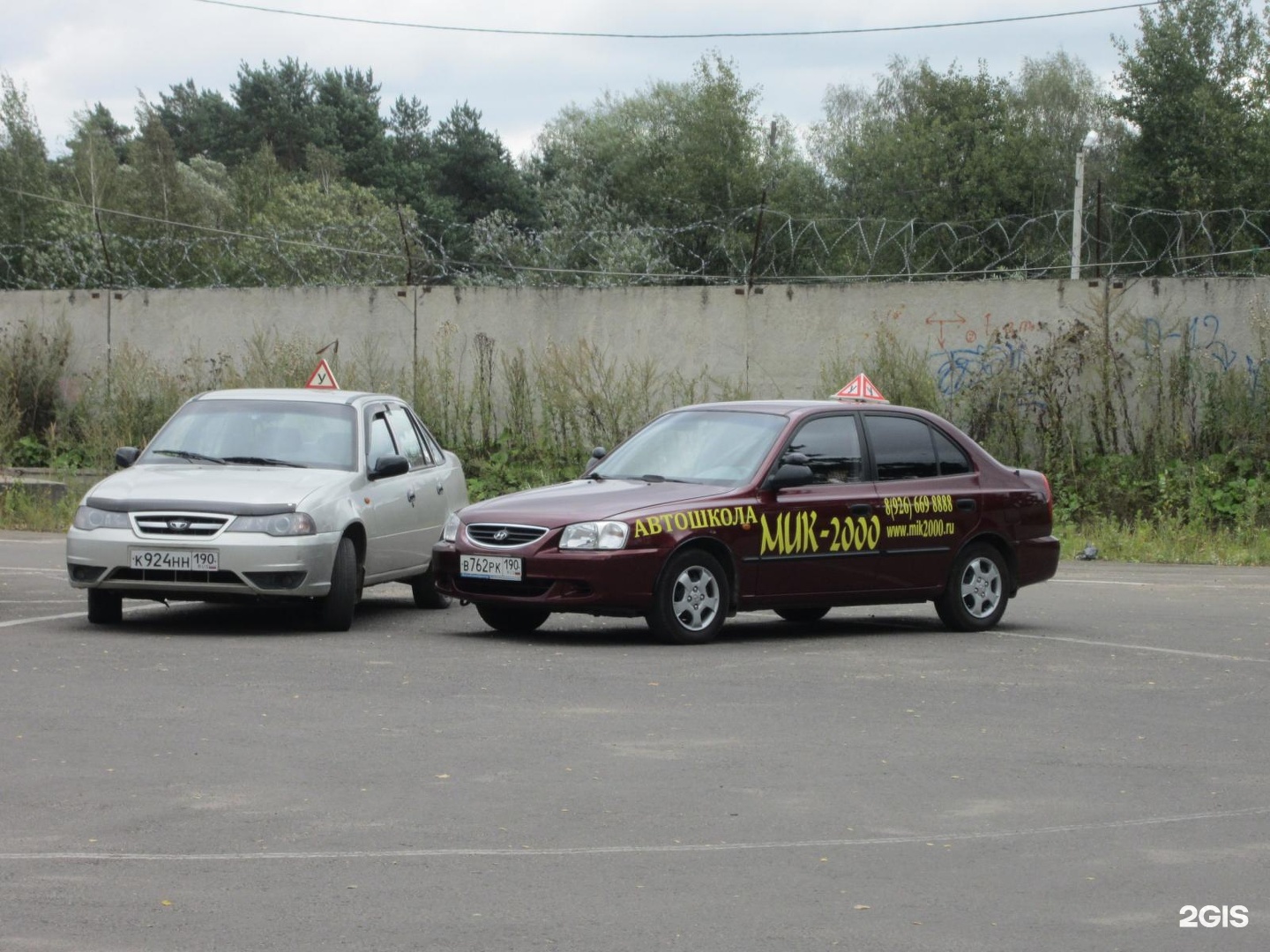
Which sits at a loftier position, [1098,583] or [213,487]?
[213,487]

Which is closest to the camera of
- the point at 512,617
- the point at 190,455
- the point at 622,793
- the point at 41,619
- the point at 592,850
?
the point at 592,850

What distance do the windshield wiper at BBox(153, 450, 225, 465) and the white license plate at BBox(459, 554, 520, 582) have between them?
2138 mm

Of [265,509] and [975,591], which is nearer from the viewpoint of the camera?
[265,509]

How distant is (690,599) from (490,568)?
1314 millimetres

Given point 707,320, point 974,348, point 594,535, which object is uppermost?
point 707,320

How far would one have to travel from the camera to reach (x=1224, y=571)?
1997cm

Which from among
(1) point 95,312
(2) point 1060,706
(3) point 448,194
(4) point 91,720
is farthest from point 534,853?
(3) point 448,194

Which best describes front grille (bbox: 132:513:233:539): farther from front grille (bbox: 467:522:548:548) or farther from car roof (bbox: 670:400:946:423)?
car roof (bbox: 670:400:946:423)

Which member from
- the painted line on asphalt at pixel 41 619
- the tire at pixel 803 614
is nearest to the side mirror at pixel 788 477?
the tire at pixel 803 614

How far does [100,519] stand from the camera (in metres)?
11.9

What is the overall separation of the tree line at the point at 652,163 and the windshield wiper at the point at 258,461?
37.5 metres

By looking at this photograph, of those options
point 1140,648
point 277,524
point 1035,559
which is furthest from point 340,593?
point 1140,648

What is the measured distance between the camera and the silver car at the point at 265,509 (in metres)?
11.7

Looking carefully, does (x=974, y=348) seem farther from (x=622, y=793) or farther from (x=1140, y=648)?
(x=622, y=793)
